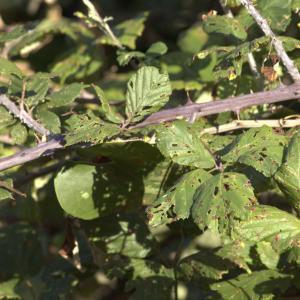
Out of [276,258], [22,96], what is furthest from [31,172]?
[276,258]

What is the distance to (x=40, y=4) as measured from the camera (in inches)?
160

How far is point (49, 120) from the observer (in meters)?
1.79

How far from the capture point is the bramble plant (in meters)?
1.54

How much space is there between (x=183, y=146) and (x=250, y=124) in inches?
10.3

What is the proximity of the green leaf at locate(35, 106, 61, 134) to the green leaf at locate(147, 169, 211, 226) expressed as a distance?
37 cm

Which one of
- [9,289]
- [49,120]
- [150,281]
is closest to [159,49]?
[49,120]

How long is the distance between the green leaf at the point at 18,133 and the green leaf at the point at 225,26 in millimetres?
583

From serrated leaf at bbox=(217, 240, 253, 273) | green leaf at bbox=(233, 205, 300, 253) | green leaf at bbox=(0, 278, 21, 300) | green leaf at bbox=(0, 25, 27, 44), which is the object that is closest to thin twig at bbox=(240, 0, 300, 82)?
green leaf at bbox=(233, 205, 300, 253)

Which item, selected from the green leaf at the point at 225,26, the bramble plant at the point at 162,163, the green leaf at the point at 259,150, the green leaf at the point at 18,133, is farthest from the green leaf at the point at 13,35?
the green leaf at the point at 259,150

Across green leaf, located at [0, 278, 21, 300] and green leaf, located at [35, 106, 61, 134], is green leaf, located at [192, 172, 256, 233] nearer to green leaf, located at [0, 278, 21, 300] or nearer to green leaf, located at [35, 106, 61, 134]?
green leaf, located at [35, 106, 61, 134]

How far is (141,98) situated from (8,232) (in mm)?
922

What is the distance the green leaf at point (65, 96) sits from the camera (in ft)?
6.16

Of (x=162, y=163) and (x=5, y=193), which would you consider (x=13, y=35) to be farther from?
(x=5, y=193)

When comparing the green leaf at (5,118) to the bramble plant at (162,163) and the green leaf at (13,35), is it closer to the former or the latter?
the bramble plant at (162,163)
